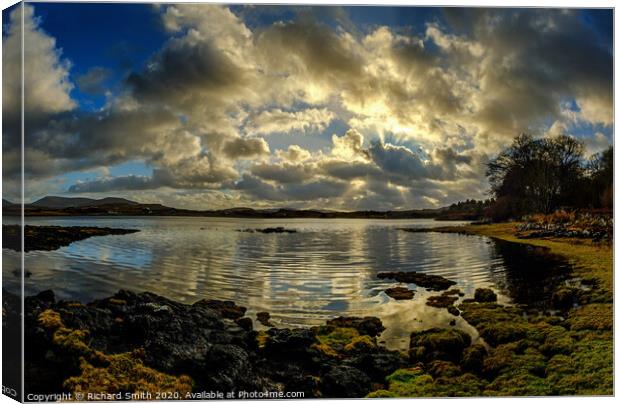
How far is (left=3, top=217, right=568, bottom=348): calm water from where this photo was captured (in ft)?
41.7

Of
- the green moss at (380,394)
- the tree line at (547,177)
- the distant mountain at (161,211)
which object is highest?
the tree line at (547,177)

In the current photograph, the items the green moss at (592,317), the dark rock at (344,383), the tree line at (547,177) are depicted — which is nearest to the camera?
the dark rock at (344,383)

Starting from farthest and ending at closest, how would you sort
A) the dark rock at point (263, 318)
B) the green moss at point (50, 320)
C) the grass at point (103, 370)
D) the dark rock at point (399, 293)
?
the dark rock at point (399, 293)
the dark rock at point (263, 318)
the green moss at point (50, 320)
the grass at point (103, 370)

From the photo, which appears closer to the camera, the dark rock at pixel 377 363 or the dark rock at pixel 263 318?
the dark rock at pixel 377 363

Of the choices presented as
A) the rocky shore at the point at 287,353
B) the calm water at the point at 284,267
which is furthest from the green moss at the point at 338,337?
the calm water at the point at 284,267

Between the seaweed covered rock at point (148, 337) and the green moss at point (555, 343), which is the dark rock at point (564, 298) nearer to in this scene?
the green moss at point (555, 343)

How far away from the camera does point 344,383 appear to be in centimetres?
1238

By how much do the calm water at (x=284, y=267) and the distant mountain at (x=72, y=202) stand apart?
0.32m

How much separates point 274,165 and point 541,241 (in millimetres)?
6640

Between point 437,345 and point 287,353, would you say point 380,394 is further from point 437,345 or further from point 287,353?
point 287,353

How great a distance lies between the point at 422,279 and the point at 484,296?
141 centimetres

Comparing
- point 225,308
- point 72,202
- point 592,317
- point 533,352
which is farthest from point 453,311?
point 72,202

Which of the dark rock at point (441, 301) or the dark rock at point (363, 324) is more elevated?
the dark rock at point (441, 301)

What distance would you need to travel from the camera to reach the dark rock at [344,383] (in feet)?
40.6
